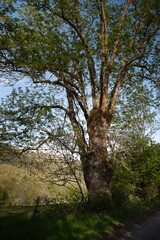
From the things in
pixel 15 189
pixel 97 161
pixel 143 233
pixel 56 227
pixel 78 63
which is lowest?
pixel 143 233

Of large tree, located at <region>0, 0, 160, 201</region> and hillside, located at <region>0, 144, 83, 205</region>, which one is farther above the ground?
large tree, located at <region>0, 0, 160, 201</region>

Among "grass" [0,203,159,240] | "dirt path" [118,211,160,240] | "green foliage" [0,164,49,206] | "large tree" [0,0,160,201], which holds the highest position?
"large tree" [0,0,160,201]

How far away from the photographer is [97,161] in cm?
834

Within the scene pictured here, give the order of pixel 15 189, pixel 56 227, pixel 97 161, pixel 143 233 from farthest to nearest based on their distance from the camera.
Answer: pixel 15 189 → pixel 97 161 → pixel 143 233 → pixel 56 227

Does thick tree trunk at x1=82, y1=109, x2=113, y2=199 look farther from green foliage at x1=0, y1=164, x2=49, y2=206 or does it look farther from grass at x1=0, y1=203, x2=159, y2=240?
green foliage at x1=0, y1=164, x2=49, y2=206

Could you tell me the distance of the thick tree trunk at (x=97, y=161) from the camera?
25.7ft

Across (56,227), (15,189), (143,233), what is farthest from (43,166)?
(15,189)

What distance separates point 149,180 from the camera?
13430 millimetres

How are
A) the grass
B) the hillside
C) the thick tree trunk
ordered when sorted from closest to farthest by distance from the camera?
the grass → the thick tree trunk → the hillside

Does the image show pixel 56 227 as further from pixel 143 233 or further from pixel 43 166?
pixel 43 166

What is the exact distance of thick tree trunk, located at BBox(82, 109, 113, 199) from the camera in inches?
309

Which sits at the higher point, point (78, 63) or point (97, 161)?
point (78, 63)

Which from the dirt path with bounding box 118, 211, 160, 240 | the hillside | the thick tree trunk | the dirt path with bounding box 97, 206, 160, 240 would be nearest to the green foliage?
the hillside

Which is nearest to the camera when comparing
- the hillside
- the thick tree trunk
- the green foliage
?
the thick tree trunk
